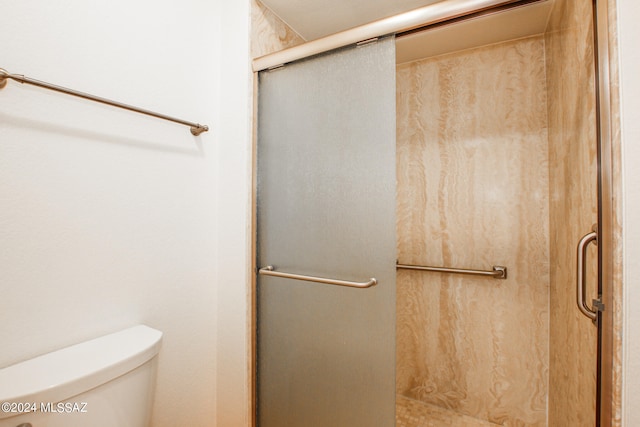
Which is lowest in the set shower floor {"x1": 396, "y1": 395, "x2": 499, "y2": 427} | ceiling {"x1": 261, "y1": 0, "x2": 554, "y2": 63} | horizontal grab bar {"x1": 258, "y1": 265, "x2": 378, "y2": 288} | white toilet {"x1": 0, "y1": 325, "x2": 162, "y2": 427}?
shower floor {"x1": 396, "y1": 395, "x2": 499, "y2": 427}

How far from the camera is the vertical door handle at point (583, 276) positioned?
0.73 meters

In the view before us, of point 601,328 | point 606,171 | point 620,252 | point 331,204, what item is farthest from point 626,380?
point 331,204

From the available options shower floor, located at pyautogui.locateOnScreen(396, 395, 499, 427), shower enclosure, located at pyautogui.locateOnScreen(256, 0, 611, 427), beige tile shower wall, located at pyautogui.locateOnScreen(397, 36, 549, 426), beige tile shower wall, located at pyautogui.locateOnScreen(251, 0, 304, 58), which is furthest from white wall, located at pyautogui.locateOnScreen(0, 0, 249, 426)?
beige tile shower wall, located at pyautogui.locateOnScreen(397, 36, 549, 426)

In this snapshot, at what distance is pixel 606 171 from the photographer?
Result: 671mm

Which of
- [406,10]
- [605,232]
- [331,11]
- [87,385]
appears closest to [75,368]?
[87,385]

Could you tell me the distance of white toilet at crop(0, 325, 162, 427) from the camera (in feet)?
1.99

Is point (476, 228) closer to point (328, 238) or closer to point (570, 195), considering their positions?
point (570, 195)

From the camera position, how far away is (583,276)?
773 mm

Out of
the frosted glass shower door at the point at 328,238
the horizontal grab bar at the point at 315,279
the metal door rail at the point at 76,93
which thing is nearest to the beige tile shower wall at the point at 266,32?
the frosted glass shower door at the point at 328,238

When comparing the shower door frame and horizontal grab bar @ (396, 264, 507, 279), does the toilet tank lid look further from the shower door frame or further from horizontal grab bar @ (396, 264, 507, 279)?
horizontal grab bar @ (396, 264, 507, 279)

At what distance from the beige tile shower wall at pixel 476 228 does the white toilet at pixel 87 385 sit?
145 centimetres

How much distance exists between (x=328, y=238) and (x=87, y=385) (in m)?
0.78

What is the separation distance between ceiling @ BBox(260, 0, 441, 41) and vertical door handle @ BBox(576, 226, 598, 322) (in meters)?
1.22

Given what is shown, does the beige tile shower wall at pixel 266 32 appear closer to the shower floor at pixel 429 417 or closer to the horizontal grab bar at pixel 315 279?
the horizontal grab bar at pixel 315 279
